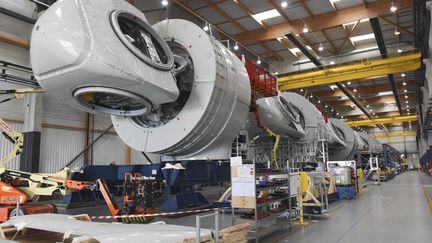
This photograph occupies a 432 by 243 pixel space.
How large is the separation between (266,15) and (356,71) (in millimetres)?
6212

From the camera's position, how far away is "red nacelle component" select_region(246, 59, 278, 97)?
8477 millimetres

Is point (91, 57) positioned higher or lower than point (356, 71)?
lower

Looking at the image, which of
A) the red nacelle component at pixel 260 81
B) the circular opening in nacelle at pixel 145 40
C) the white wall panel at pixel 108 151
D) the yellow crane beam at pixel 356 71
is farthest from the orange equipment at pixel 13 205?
the yellow crane beam at pixel 356 71

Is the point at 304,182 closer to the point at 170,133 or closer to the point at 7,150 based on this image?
the point at 170,133

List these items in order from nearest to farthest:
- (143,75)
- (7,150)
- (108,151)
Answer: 1. (143,75)
2. (7,150)
3. (108,151)

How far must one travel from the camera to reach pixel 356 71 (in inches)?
715

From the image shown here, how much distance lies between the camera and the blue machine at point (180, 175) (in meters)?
6.62

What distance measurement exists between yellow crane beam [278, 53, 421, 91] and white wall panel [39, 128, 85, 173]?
38.4ft

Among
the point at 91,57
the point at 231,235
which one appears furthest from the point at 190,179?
the point at 91,57

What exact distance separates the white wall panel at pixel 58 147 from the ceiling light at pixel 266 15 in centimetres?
968

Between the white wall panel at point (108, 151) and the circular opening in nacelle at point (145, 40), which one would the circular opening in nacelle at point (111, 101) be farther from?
the white wall panel at point (108, 151)

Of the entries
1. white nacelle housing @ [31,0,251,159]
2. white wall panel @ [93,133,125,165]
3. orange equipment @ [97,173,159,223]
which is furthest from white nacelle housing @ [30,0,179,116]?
white wall panel @ [93,133,125,165]

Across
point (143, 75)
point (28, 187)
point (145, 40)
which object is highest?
point (145, 40)

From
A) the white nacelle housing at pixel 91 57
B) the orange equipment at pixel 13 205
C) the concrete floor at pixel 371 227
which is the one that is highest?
the white nacelle housing at pixel 91 57
